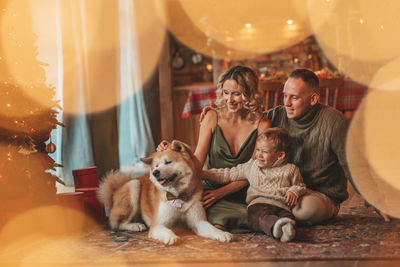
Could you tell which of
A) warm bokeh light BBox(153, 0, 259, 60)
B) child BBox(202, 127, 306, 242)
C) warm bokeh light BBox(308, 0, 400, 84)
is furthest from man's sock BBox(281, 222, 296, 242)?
warm bokeh light BBox(153, 0, 259, 60)

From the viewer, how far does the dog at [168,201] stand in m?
2.45

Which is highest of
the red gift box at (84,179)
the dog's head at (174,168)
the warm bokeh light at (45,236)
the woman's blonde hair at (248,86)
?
the woman's blonde hair at (248,86)

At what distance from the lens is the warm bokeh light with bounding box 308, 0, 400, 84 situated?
748 centimetres

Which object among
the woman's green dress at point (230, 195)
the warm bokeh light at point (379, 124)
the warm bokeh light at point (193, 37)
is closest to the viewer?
the woman's green dress at point (230, 195)

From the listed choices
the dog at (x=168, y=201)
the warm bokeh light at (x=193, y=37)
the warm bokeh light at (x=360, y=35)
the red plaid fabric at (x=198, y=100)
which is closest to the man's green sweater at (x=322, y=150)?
the dog at (x=168, y=201)

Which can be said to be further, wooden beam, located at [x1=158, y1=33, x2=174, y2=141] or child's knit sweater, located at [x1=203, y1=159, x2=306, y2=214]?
Answer: wooden beam, located at [x1=158, y1=33, x2=174, y2=141]

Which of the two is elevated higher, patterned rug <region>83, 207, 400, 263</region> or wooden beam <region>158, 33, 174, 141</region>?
wooden beam <region>158, 33, 174, 141</region>

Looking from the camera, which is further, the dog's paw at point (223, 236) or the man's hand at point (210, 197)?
the man's hand at point (210, 197)

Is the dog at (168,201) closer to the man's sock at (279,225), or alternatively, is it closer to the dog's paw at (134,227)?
the dog's paw at (134,227)

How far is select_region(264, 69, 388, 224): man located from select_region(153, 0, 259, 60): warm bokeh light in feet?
17.9

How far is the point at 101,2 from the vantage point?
186 inches

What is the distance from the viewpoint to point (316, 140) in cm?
281

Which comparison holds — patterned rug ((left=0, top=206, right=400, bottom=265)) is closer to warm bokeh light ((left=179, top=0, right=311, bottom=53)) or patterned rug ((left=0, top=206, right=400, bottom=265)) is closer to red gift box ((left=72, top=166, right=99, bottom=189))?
red gift box ((left=72, top=166, right=99, bottom=189))

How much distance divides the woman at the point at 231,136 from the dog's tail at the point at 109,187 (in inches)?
18.3
